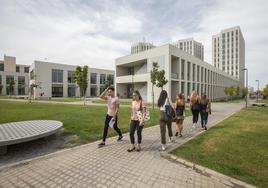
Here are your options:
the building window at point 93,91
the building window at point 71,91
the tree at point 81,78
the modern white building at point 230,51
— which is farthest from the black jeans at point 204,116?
the modern white building at point 230,51

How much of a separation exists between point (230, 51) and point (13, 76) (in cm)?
11589

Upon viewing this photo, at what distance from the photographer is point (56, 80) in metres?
54.9

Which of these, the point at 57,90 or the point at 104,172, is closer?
the point at 104,172

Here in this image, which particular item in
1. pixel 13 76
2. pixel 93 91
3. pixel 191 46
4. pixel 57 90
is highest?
pixel 191 46

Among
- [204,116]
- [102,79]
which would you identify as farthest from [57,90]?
[204,116]

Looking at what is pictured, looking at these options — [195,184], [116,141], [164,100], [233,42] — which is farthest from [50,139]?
[233,42]

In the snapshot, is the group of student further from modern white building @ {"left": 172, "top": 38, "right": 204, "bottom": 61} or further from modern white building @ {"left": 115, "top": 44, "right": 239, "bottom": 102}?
modern white building @ {"left": 172, "top": 38, "right": 204, "bottom": 61}

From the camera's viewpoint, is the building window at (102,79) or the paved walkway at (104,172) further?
the building window at (102,79)

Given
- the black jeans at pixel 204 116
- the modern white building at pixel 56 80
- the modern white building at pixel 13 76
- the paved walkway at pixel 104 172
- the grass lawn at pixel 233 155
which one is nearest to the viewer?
the paved walkway at pixel 104 172

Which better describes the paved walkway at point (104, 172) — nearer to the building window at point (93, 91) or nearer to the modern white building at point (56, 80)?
the modern white building at point (56, 80)

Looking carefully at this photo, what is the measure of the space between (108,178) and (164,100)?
2.78m

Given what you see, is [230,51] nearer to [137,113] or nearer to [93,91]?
[93,91]

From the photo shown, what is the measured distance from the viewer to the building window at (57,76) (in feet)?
177

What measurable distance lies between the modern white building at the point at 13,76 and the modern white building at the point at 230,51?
4217 inches
